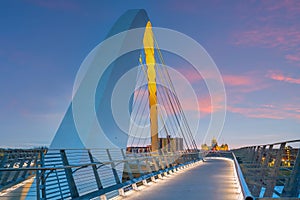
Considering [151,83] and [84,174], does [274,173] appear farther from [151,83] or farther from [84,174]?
[151,83]

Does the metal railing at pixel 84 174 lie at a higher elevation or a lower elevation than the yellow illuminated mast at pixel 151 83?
lower

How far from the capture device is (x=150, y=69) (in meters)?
19.0

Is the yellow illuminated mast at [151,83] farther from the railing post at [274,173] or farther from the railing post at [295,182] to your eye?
the railing post at [295,182]

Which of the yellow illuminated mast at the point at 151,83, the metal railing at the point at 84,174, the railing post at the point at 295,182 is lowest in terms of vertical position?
the railing post at the point at 295,182

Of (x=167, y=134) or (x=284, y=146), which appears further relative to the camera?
(x=167, y=134)

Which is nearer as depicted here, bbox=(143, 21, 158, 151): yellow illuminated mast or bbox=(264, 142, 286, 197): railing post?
bbox=(264, 142, 286, 197): railing post

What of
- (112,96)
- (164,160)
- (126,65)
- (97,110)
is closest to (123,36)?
(126,65)

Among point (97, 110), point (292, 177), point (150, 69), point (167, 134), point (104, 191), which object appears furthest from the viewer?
point (167, 134)

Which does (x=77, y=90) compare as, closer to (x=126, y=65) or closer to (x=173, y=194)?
(x=126, y=65)

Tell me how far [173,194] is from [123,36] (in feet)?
36.1

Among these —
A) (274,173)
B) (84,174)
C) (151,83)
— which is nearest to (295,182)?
(274,173)

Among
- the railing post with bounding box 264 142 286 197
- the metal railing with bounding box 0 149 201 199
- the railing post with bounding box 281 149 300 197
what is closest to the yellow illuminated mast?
the metal railing with bounding box 0 149 201 199

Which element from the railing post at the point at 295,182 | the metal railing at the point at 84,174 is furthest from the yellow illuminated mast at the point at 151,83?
the railing post at the point at 295,182

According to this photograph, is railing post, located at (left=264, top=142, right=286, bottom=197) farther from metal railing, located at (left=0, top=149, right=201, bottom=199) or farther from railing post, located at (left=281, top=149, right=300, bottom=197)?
metal railing, located at (left=0, top=149, right=201, bottom=199)
